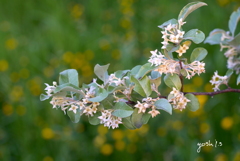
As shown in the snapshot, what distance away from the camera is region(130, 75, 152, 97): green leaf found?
67cm

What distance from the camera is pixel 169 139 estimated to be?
1.90 metres

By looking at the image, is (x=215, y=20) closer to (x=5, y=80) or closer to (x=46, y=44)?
(x=46, y=44)

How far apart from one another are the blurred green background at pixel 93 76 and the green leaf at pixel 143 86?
1.04 metres

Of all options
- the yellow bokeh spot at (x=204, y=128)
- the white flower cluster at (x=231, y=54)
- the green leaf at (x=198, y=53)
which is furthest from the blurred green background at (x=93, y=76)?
the green leaf at (x=198, y=53)

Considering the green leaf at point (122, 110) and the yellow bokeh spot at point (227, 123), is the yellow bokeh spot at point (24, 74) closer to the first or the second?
the yellow bokeh spot at point (227, 123)

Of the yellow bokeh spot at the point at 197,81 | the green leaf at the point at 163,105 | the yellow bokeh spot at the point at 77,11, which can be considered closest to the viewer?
the green leaf at the point at 163,105

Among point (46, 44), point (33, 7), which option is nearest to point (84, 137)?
point (46, 44)

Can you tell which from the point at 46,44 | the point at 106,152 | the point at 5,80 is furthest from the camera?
the point at 46,44

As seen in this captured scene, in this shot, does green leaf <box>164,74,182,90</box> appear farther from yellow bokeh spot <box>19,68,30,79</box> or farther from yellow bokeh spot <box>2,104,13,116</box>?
yellow bokeh spot <box>19,68,30,79</box>

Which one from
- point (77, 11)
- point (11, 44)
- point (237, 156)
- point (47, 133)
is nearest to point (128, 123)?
point (237, 156)

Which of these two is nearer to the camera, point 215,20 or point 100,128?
point 100,128

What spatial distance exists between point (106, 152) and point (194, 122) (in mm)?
512

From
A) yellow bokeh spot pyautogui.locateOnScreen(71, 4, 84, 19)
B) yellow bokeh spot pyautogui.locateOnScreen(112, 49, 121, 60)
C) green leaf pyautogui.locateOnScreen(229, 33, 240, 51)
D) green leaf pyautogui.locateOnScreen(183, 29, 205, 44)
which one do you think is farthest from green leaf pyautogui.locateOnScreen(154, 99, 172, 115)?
yellow bokeh spot pyautogui.locateOnScreen(71, 4, 84, 19)

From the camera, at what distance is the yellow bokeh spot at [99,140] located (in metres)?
1.87
